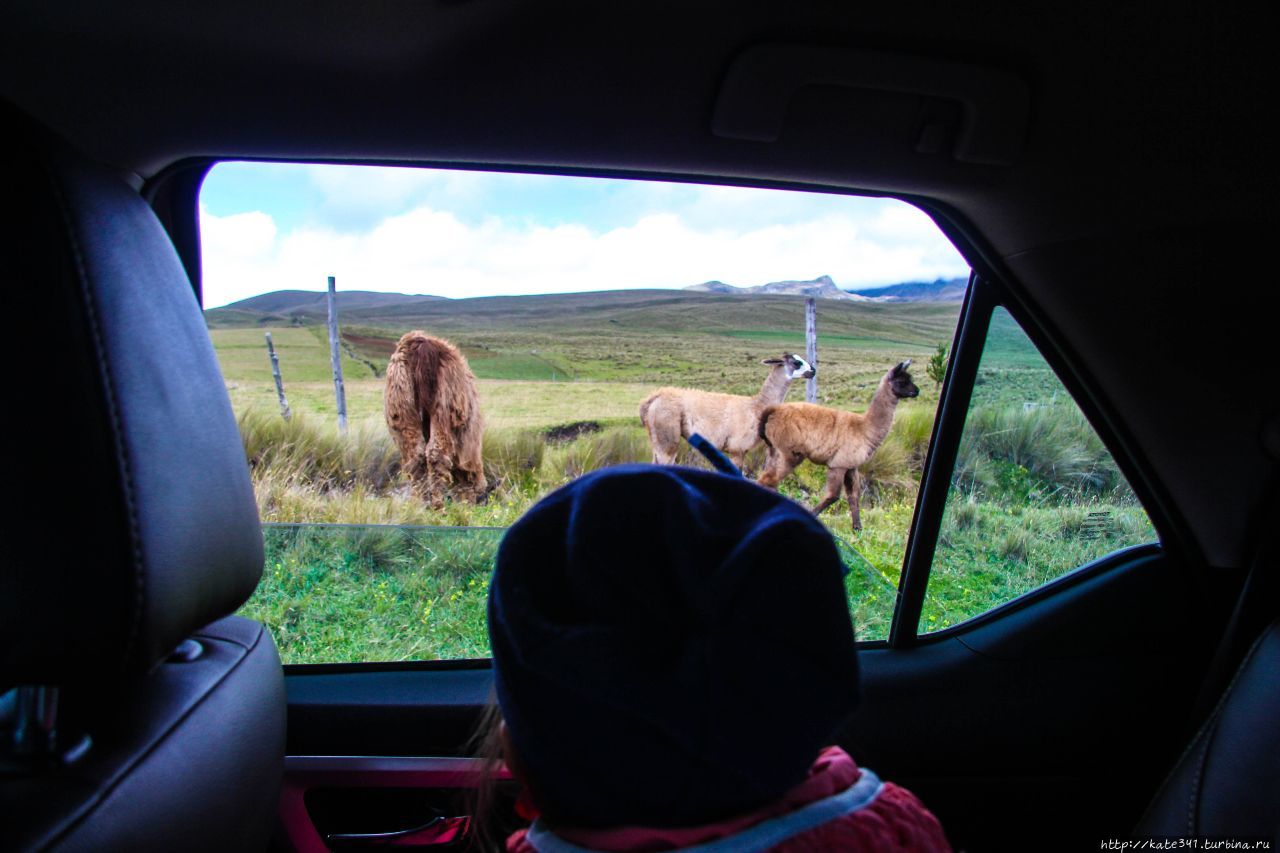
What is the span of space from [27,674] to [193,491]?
0.26m

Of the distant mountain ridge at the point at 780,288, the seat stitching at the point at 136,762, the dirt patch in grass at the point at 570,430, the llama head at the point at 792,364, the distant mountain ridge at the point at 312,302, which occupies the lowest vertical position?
the seat stitching at the point at 136,762

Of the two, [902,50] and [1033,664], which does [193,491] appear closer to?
[902,50]

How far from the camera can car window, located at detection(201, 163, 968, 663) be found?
2088 mm

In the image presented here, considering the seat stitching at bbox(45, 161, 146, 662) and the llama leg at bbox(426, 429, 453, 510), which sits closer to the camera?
the seat stitching at bbox(45, 161, 146, 662)

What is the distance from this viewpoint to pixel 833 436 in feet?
7.84

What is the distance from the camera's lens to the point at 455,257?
2.17 meters

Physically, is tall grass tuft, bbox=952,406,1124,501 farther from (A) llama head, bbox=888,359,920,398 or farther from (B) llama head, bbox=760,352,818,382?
(B) llama head, bbox=760,352,818,382

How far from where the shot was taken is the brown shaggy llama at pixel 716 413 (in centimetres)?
232

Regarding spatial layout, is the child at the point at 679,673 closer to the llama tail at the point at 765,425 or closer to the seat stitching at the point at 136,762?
the seat stitching at the point at 136,762

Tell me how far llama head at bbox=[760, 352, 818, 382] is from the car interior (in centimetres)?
39

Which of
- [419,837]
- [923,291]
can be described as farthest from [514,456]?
[923,291]

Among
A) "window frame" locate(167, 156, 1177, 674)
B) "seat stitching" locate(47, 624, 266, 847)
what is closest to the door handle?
"window frame" locate(167, 156, 1177, 674)

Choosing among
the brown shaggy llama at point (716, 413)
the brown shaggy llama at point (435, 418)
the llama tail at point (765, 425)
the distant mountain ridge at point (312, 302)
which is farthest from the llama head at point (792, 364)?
the distant mountain ridge at point (312, 302)

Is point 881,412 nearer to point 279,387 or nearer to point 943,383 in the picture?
point 943,383
